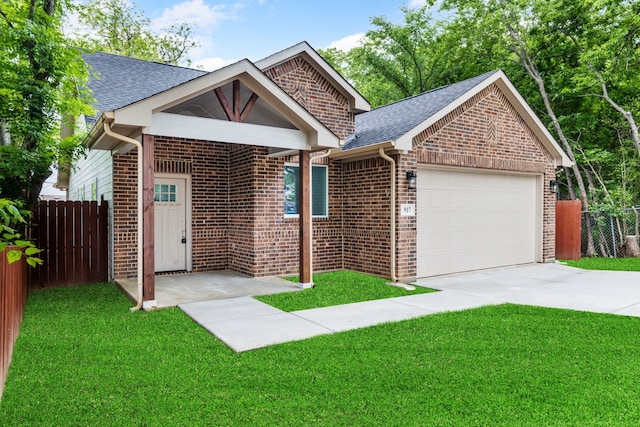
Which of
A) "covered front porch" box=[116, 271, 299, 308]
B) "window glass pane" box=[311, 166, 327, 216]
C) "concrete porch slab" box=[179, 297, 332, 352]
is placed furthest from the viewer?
"window glass pane" box=[311, 166, 327, 216]

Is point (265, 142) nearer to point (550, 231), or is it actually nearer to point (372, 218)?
point (372, 218)

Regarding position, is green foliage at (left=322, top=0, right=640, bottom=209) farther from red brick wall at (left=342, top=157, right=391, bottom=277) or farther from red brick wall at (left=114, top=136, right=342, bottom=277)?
red brick wall at (left=114, top=136, right=342, bottom=277)

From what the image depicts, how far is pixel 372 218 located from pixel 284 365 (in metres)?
5.78

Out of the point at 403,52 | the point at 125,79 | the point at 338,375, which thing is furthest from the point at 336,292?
the point at 403,52

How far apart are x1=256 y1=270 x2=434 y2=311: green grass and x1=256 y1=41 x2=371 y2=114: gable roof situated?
4532 mm

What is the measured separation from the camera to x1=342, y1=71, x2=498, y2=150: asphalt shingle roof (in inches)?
377

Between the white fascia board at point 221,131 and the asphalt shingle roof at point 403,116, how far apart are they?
2.41 m

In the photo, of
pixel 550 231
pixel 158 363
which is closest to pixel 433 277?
pixel 550 231

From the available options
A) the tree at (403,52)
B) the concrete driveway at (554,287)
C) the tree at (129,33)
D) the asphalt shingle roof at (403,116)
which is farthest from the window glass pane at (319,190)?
the tree at (129,33)

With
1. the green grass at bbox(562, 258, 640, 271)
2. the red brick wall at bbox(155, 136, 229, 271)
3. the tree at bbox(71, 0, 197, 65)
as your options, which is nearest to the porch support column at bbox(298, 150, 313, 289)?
the red brick wall at bbox(155, 136, 229, 271)

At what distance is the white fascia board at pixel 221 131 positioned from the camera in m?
6.44

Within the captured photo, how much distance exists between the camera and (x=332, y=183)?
10.5 m

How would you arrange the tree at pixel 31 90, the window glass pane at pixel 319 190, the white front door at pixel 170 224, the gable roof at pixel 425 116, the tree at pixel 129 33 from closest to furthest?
1. the tree at pixel 31 90
2. the gable roof at pixel 425 116
3. the white front door at pixel 170 224
4. the window glass pane at pixel 319 190
5. the tree at pixel 129 33

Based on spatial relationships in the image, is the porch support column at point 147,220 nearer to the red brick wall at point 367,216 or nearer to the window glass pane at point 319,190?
the window glass pane at point 319,190
